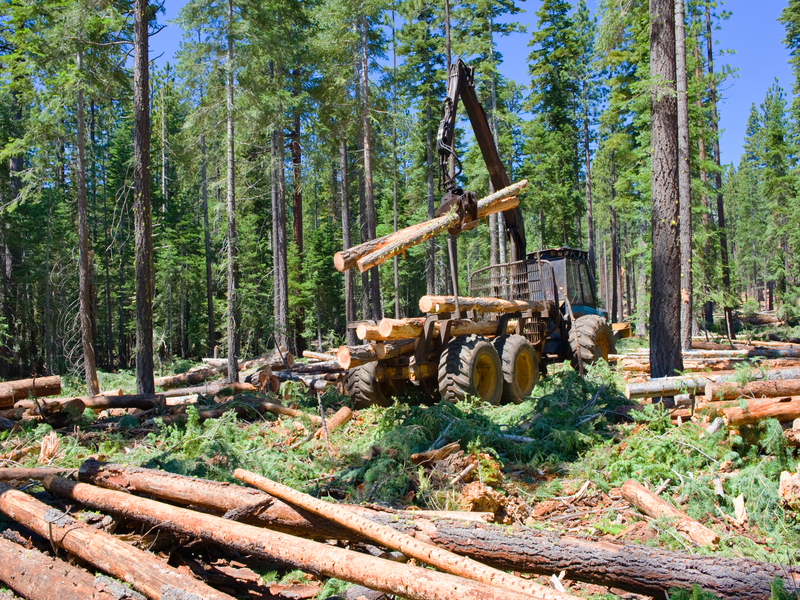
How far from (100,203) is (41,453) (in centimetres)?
2823

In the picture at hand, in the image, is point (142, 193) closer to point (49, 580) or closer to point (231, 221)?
point (231, 221)

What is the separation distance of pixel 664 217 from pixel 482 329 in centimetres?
360

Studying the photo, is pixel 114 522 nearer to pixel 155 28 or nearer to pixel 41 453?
pixel 41 453

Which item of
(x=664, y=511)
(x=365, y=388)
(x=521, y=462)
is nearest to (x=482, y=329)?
(x=365, y=388)

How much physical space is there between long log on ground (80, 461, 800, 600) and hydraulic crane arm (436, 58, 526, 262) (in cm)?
582

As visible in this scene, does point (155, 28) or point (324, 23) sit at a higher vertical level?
point (324, 23)

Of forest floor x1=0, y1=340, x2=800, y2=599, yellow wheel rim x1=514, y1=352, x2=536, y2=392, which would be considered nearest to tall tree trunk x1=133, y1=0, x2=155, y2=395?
forest floor x1=0, y1=340, x2=800, y2=599

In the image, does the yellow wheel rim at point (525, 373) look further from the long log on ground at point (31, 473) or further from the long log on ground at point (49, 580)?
the long log on ground at point (49, 580)

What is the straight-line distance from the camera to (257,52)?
53.8 feet


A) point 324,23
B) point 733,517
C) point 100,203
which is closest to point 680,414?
point 733,517

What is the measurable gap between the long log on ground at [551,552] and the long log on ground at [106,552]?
640 millimetres

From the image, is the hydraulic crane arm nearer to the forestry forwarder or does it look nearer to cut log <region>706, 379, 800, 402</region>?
the forestry forwarder

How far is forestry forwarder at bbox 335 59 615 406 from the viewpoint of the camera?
8516 mm

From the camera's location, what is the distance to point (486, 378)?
930 cm
